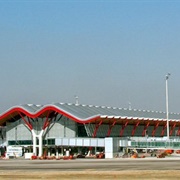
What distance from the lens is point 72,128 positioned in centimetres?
11900

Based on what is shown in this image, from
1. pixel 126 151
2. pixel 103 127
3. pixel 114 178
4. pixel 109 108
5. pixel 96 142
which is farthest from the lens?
pixel 109 108

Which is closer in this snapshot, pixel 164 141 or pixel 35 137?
pixel 164 141

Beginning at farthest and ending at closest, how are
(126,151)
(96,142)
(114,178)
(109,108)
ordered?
(109,108) → (96,142) → (126,151) → (114,178)

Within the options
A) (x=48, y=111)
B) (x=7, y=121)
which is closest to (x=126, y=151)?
(x=48, y=111)

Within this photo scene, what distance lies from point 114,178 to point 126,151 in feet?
213

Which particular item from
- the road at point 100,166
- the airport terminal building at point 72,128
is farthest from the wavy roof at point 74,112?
the road at point 100,166

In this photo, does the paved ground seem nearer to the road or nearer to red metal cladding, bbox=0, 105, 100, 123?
the road

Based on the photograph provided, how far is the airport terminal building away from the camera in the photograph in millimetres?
112062

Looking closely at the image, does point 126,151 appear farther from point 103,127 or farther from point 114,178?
point 114,178

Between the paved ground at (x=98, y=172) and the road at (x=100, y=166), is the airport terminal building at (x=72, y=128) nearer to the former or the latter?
the road at (x=100, y=166)

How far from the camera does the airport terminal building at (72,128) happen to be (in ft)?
368

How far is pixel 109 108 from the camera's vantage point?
424 feet

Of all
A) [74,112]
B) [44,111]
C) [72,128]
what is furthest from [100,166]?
[44,111]

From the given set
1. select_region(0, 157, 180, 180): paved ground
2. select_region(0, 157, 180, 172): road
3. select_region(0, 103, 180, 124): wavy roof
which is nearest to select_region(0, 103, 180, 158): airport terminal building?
select_region(0, 103, 180, 124): wavy roof
